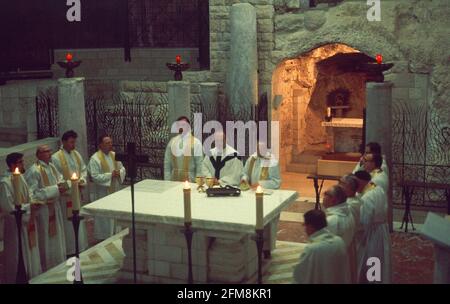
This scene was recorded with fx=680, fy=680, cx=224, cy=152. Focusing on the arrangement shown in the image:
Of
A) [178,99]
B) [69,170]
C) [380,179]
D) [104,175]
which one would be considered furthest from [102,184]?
[380,179]

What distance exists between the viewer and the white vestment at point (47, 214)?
8938mm

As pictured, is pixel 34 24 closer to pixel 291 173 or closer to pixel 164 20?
pixel 164 20

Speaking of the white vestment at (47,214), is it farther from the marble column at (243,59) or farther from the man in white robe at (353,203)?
the marble column at (243,59)

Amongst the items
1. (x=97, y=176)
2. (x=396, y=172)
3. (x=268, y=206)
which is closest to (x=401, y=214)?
(x=396, y=172)

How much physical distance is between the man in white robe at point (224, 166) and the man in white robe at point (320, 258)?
368cm

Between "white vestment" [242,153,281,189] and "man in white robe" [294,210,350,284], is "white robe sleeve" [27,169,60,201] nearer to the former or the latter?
"white vestment" [242,153,281,189]

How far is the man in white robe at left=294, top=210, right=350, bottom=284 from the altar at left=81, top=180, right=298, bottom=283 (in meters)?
1.69

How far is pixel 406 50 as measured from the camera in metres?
13.4

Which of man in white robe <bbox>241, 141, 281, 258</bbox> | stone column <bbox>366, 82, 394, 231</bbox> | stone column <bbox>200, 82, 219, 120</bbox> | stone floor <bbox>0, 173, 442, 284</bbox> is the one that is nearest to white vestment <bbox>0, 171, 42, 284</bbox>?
stone floor <bbox>0, 173, 442, 284</bbox>

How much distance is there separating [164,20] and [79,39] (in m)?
2.57

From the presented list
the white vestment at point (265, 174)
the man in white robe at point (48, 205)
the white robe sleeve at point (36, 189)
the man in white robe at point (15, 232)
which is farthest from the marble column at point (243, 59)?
the man in white robe at point (15, 232)

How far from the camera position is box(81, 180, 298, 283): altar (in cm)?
792

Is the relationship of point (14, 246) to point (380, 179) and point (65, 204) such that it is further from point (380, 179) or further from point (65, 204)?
point (380, 179)

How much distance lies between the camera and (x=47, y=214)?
30.2 ft
